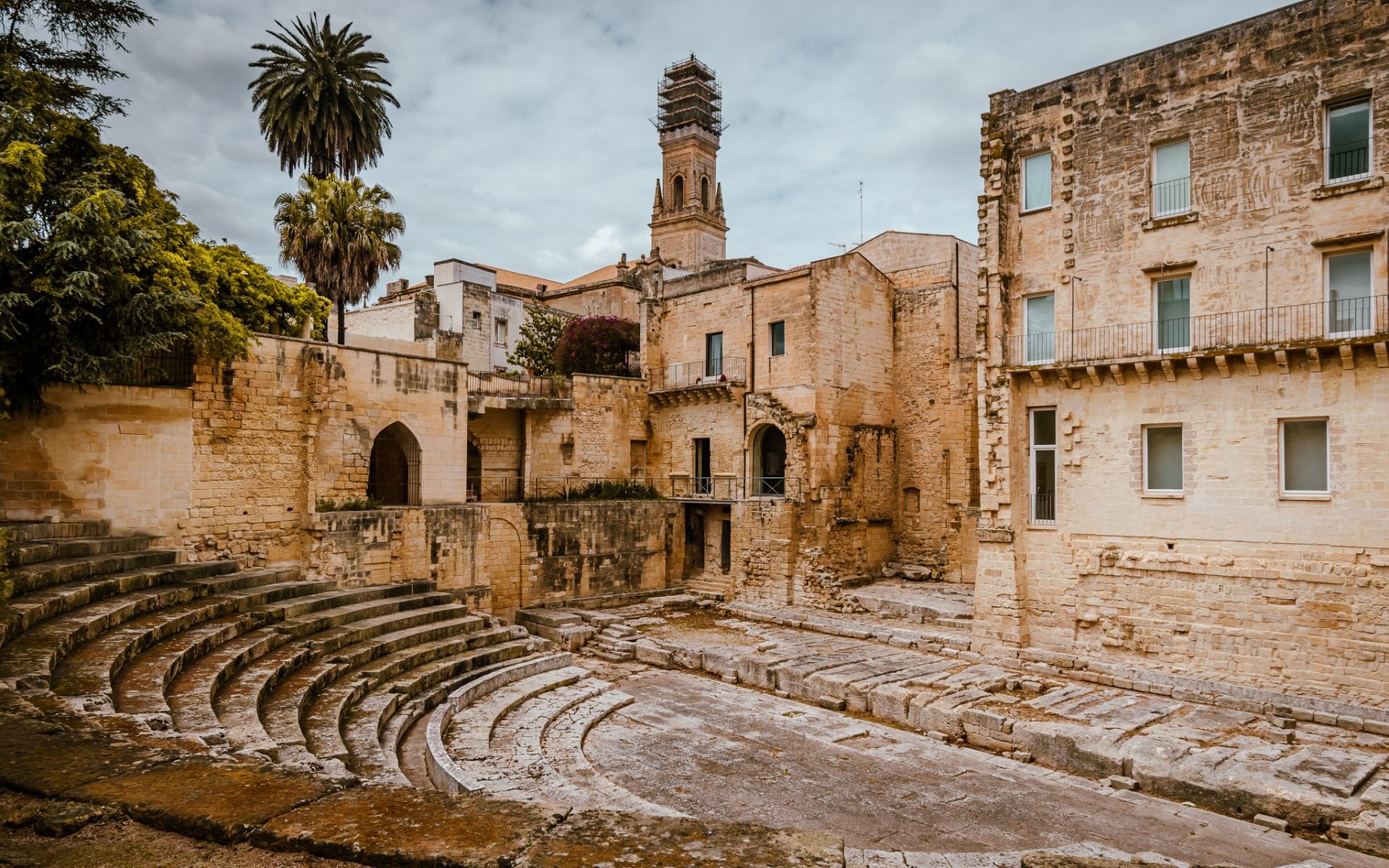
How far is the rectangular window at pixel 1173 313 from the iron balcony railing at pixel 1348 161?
269cm

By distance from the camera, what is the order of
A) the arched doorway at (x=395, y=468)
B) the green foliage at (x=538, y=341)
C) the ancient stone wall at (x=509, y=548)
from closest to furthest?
1. the ancient stone wall at (x=509, y=548)
2. the arched doorway at (x=395, y=468)
3. the green foliage at (x=538, y=341)

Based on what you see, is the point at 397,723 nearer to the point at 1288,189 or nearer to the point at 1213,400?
the point at 1213,400

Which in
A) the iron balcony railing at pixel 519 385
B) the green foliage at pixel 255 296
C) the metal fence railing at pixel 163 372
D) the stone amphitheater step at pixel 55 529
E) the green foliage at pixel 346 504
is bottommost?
the stone amphitheater step at pixel 55 529

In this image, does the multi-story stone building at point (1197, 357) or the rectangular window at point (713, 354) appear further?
the rectangular window at point (713, 354)

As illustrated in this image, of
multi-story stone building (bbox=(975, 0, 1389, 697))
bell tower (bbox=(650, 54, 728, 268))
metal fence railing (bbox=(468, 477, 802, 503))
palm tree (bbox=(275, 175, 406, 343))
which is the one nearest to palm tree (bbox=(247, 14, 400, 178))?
palm tree (bbox=(275, 175, 406, 343))

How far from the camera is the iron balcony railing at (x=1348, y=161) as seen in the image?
13952 millimetres

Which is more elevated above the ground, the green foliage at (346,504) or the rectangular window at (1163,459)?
the rectangular window at (1163,459)

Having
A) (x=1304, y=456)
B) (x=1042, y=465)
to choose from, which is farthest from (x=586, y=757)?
(x=1304, y=456)

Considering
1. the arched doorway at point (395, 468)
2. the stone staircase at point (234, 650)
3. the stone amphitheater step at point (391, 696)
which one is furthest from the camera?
the arched doorway at point (395, 468)

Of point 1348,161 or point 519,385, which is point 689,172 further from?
point 1348,161

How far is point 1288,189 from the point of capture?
14500 millimetres

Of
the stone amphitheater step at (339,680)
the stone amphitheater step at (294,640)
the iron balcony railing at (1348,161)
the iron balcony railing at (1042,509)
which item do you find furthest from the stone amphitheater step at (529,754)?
the iron balcony railing at (1348,161)

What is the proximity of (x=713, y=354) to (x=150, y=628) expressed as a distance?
19.0 metres

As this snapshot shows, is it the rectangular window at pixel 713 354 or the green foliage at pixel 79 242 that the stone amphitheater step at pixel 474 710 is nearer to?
the green foliage at pixel 79 242
